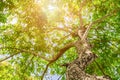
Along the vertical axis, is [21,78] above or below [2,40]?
below

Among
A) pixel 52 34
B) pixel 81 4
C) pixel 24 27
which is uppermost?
pixel 81 4

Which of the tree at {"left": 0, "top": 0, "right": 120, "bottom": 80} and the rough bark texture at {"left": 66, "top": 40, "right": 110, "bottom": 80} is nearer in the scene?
the rough bark texture at {"left": 66, "top": 40, "right": 110, "bottom": 80}

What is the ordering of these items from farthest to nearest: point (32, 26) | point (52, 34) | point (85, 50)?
point (52, 34), point (32, 26), point (85, 50)

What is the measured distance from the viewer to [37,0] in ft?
47.1

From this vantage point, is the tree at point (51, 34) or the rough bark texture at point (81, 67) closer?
the rough bark texture at point (81, 67)

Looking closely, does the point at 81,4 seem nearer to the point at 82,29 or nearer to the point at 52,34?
the point at 82,29

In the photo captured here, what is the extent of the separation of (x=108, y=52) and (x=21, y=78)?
18.0 ft

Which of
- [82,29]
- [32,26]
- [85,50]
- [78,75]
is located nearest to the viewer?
[78,75]

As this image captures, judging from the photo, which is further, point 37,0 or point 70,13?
point 70,13

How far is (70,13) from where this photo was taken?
1745 cm

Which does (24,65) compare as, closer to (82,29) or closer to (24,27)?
(24,27)

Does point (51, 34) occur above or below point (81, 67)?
below

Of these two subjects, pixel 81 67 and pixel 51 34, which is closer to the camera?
pixel 81 67

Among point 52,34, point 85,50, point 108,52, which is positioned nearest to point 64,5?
point 52,34
